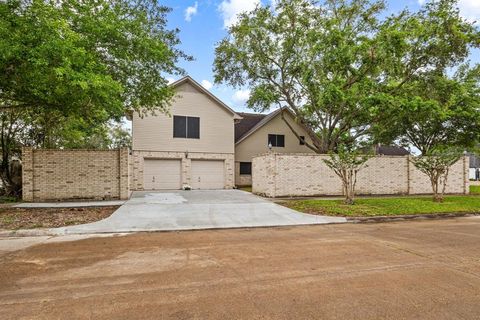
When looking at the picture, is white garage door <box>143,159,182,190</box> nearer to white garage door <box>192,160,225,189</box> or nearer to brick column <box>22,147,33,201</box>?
white garage door <box>192,160,225,189</box>

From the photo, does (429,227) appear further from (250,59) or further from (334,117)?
(250,59)

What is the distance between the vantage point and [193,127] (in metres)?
21.6

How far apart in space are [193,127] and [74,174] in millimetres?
9412

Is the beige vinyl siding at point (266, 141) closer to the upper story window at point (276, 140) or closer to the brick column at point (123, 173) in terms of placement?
the upper story window at point (276, 140)

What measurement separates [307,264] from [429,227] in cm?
620

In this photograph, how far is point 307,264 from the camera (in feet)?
17.8

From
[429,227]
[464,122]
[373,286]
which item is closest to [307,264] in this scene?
[373,286]

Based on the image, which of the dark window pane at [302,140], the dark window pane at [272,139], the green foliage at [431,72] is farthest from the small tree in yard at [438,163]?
the dark window pane at [272,139]

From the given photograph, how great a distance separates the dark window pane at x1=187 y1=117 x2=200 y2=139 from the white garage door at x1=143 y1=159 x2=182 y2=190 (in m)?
2.13

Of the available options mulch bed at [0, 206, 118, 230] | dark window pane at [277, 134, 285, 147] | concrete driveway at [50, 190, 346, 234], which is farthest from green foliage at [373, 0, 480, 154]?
Result: mulch bed at [0, 206, 118, 230]

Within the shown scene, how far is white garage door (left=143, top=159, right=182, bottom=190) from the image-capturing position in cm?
2039

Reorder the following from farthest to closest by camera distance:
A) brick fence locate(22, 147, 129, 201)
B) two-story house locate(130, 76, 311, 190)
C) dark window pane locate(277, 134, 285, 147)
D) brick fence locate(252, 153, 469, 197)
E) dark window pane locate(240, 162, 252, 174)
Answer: dark window pane locate(277, 134, 285, 147) → dark window pane locate(240, 162, 252, 174) → two-story house locate(130, 76, 311, 190) → brick fence locate(252, 153, 469, 197) → brick fence locate(22, 147, 129, 201)

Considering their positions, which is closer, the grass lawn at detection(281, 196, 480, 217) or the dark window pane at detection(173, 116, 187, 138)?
the grass lawn at detection(281, 196, 480, 217)

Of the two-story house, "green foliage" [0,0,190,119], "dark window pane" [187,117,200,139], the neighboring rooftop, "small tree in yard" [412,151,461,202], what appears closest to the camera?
"green foliage" [0,0,190,119]
